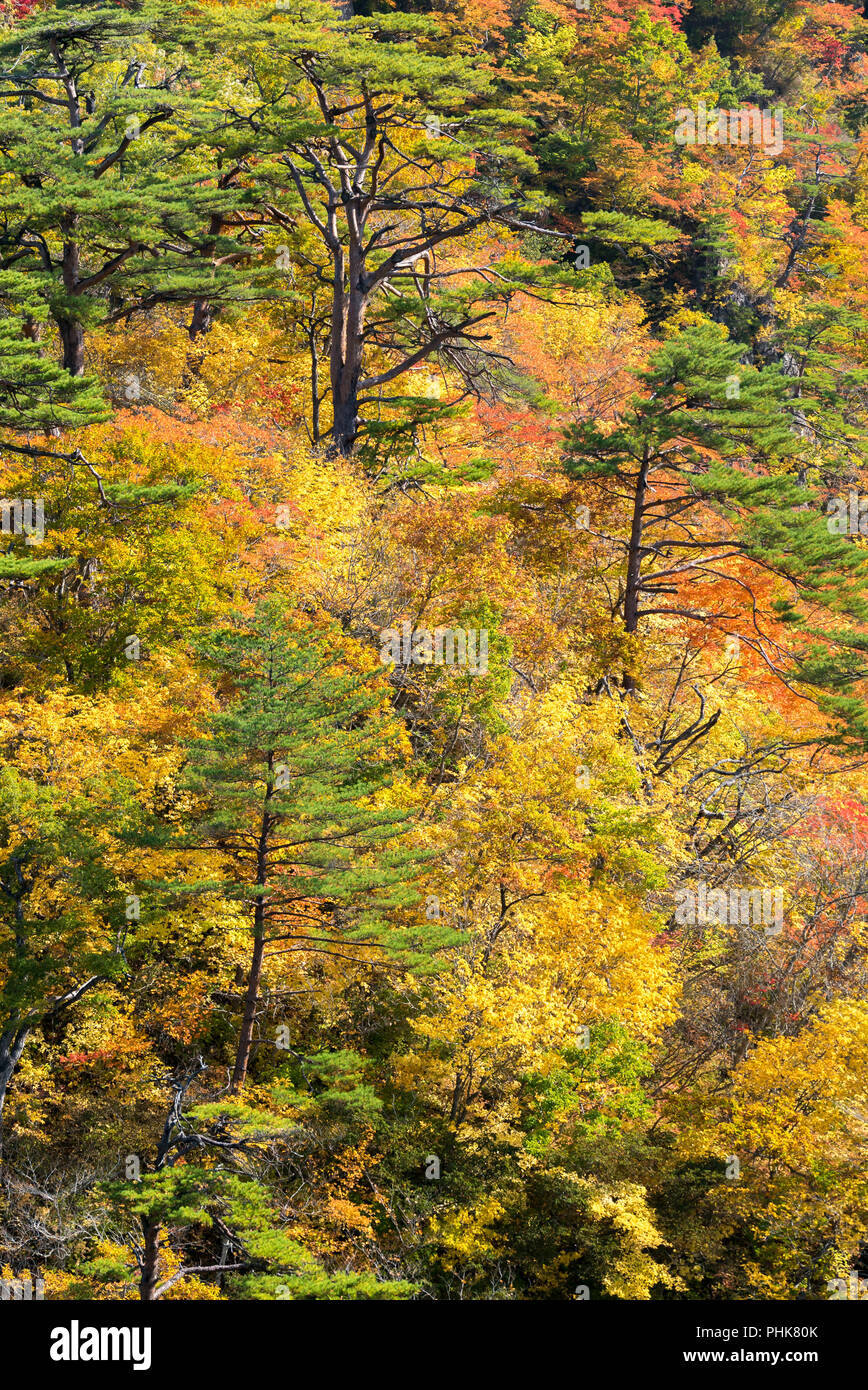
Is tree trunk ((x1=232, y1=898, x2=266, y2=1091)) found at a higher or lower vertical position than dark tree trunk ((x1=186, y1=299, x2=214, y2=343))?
lower

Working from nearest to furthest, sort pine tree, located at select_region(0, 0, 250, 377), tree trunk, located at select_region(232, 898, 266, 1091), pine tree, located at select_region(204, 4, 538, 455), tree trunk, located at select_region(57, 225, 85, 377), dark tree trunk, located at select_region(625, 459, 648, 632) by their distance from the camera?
tree trunk, located at select_region(232, 898, 266, 1091) → pine tree, located at select_region(0, 0, 250, 377) → dark tree trunk, located at select_region(625, 459, 648, 632) → tree trunk, located at select_region(57, 225, 85, 377) → pine tree, located at select_region(204, 4, 538, 455)

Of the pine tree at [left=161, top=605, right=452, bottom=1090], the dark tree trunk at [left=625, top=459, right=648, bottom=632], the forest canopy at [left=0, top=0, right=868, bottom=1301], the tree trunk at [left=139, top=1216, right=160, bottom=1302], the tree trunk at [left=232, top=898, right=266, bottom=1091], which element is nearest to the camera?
the tree trunk at [left=139, top=1216, right=160, bottom=1302]

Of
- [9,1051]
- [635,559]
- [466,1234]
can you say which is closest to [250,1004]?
[466,1234]

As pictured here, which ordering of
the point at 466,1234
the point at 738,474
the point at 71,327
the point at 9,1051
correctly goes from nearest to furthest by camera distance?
the point at 466,1234
the point at 9,1051
the point at 738,474
the point at 71,327

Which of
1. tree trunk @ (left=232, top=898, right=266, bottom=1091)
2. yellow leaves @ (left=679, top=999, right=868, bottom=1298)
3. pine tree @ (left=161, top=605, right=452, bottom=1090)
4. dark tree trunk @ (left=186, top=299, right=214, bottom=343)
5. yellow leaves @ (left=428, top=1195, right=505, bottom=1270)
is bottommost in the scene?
yellow leaves @ (left=428, top=1195, right=505, bottom=1270)

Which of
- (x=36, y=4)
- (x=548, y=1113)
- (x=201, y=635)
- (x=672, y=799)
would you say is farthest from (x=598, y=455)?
(x=36, y=4)

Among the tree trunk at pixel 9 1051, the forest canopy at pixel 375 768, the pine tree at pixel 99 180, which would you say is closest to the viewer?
the forest canopy at pixel 375 768

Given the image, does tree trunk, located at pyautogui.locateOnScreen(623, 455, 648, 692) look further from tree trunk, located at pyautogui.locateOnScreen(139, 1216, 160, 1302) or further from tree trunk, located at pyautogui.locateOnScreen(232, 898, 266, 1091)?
tree trunk, located at pyautogui.locateOnScreen(139, 1216, 160, 1302)

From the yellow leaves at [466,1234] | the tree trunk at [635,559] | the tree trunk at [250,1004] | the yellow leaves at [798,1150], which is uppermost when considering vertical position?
the tree trunk at [635,559]

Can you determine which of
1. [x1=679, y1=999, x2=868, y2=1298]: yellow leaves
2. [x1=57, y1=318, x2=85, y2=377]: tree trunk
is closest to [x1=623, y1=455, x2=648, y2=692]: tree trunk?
[x1=679, y1=999, x2=868, y2=1298]: yellow leaves

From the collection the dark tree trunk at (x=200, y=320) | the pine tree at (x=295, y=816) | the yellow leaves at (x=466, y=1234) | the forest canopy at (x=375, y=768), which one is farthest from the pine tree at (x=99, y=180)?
the yellow leaves at (x=466, y=1234)

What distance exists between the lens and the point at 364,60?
25125 millimetres

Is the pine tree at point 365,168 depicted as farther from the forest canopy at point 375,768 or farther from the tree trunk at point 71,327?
the tree trunk at point 71,327

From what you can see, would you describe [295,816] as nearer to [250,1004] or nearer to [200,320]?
[250,1004]
